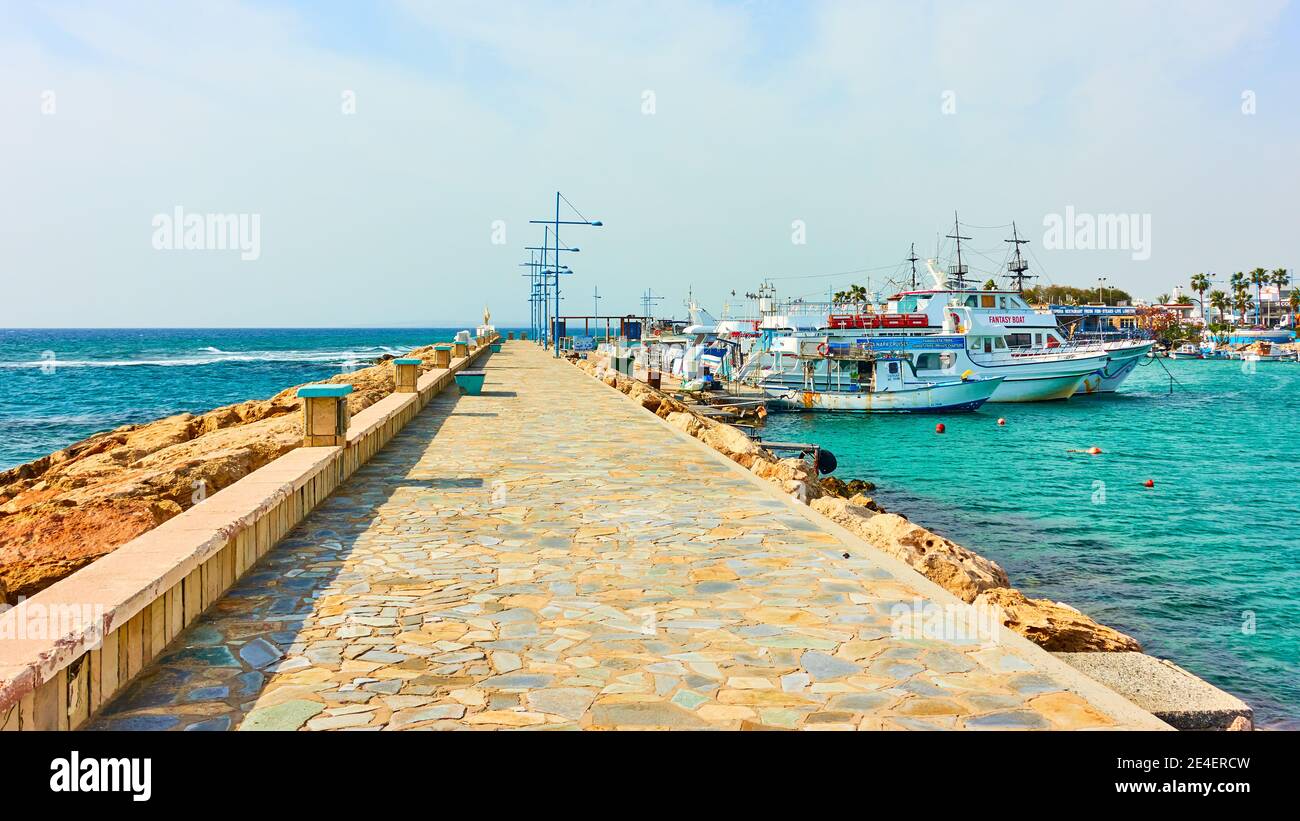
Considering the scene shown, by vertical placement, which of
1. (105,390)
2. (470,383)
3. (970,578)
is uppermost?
(470,383)

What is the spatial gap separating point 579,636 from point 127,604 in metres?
2.37

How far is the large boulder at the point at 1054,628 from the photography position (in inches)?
276

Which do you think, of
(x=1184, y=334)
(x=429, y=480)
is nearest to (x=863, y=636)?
(x=429, y=480)

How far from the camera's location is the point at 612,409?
20359mm

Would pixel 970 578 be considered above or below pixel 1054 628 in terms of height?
above

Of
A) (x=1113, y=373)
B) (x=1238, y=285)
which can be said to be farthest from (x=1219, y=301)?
(x=1113, y=373)

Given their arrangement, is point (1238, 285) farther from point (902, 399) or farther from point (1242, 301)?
point (902, 399)

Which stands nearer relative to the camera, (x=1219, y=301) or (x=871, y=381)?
(x=871, y=381)

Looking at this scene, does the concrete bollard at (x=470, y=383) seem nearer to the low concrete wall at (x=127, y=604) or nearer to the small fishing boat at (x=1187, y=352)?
the low concrete wall at (x=127, y=604)

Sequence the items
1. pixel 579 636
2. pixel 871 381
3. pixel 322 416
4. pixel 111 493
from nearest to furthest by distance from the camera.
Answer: pixel 579 636 < pixel 111 493 < pixel 322 416 < pixel 871 381

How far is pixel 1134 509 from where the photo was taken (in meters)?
22.4
